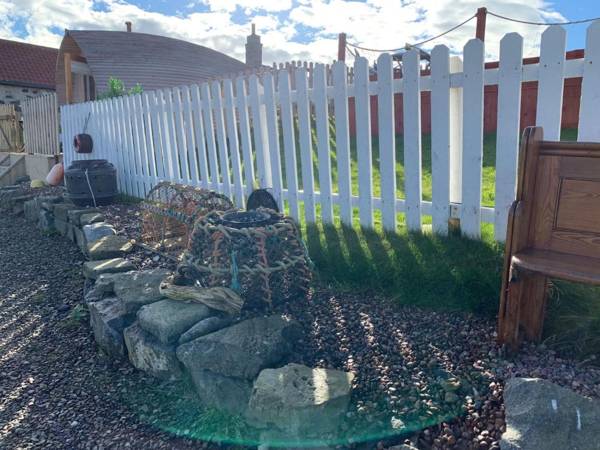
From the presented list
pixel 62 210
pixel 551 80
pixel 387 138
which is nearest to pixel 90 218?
pixel 62 210

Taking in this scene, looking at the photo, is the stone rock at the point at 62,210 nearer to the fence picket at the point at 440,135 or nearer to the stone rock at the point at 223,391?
the stone rock at the point at 223,391

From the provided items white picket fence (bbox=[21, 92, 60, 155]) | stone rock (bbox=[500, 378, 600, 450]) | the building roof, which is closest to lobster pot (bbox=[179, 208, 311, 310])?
stone rock (bbox=[500, 378, 600, 450])

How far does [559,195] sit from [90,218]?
475 centimetres

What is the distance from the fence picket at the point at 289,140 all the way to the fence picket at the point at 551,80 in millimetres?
2143

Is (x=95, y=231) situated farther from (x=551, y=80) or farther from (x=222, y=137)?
(x=551, y=80)

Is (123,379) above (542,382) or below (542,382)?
below

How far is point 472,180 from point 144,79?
13198 mm

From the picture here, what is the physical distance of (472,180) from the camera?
324cm

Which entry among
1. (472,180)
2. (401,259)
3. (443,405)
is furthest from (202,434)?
(472,180)

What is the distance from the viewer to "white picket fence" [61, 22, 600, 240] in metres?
2.89

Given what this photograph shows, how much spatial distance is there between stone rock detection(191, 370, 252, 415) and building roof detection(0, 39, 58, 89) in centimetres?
2407

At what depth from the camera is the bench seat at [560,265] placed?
1.75m

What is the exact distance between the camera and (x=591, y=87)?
272cm

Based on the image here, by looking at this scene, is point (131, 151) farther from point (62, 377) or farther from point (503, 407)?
point (503, 407)
